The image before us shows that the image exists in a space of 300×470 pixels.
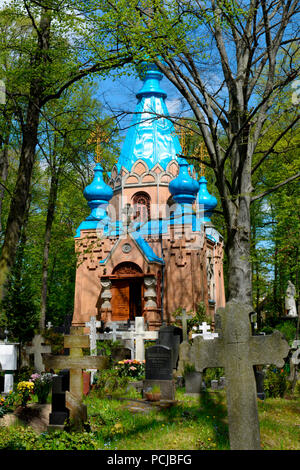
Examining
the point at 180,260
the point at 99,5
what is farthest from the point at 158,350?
the point at 180,260

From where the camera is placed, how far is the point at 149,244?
20609 millimetres

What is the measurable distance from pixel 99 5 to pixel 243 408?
376 inches

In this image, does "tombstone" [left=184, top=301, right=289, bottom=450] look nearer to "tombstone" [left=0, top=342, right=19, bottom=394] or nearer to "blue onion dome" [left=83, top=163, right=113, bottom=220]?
"tombstone" [left=0, top=342, right=19, bottom=394]

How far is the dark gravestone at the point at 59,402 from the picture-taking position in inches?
249

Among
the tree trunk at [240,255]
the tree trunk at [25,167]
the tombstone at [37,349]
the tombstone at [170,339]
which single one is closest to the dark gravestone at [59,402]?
the tree trunk at [25,167]

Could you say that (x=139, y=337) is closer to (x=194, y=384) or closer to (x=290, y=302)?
(x=194, y=384)

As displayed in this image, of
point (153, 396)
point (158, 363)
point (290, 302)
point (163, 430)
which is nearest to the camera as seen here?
point (163, 430)

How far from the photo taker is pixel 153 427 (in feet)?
21.5

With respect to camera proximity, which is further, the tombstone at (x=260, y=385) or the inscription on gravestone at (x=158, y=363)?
the inscription on gravestone at (x=158, y=363)

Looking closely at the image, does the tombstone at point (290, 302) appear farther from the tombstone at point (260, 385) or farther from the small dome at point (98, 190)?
the small dome at point (98, 190)

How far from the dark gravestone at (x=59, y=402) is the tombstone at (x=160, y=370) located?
273 cm

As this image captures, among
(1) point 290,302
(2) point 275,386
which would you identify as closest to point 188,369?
(2) point 275,386

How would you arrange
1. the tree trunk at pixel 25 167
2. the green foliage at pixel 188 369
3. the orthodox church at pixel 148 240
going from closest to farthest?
1. the tree trunk at pixel 25 167
2. the green foliage at pixel 188 369
3. the orthodox church at pixel 148 240

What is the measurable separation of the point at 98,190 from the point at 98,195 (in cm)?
25
